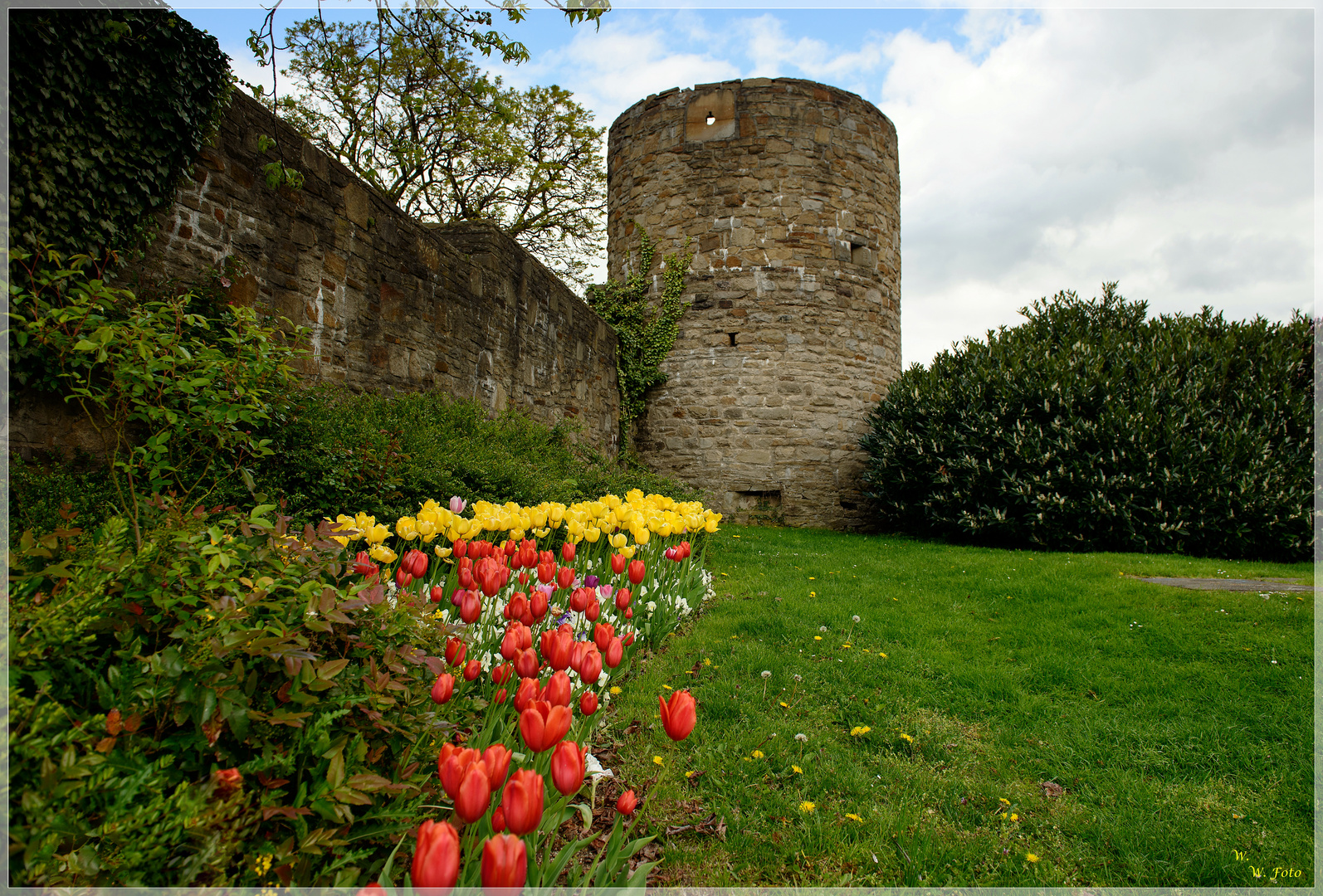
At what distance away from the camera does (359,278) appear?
538cm

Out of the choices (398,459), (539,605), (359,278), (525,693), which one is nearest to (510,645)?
(525,693)

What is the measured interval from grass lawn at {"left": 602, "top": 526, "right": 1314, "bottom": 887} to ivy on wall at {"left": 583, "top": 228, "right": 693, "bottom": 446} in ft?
22.9

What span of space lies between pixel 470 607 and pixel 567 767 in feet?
2.96

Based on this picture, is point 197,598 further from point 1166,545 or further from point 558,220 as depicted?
point 558,220

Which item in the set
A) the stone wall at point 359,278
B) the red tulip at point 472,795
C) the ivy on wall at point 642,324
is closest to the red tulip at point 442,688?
the red tulip at point 472,795

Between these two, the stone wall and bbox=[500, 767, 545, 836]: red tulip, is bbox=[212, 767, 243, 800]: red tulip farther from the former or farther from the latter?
the stone wall

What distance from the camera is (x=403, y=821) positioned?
136 cm

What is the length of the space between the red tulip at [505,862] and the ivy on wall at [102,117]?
12.2 ft

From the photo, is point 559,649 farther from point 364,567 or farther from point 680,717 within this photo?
point 364,567

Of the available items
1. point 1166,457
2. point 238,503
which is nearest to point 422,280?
point 238,503

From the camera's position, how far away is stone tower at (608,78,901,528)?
10922 millimetres

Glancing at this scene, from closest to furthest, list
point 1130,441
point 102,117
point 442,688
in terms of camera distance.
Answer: point 442,688, point 102,117, point 1130,441

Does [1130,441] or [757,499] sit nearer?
[1130,441]

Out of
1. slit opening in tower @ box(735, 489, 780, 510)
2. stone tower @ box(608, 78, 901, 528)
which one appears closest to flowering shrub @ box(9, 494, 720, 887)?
slit opening in tower @ box(735, 489, 780, 510)
